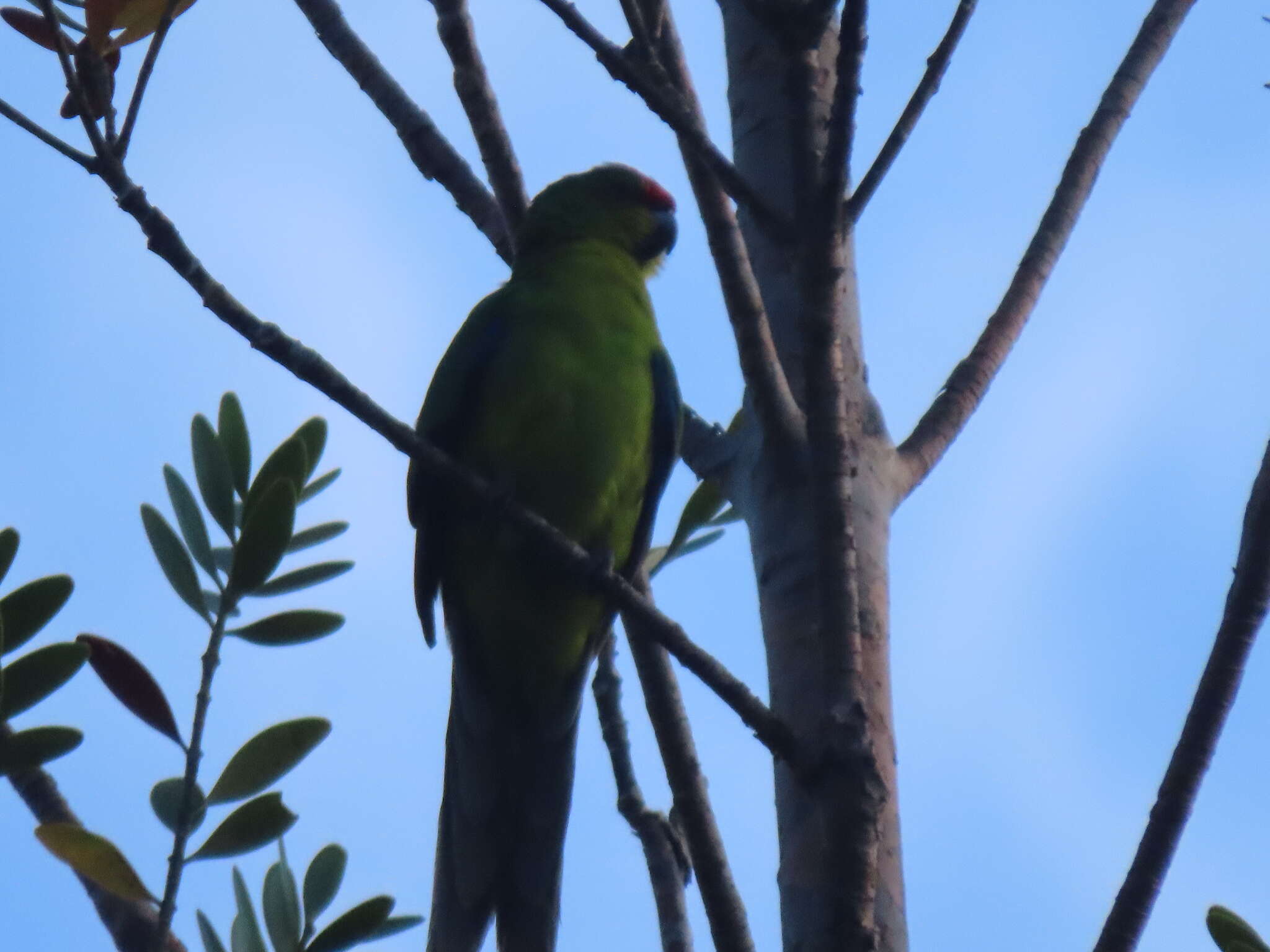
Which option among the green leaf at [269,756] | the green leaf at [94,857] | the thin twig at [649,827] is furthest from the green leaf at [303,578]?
the thin twig at [649,827]

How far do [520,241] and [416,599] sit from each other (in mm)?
965

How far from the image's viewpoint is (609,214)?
424 centimetres

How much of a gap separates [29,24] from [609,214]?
7.76ft

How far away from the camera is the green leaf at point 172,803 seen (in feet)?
5.67

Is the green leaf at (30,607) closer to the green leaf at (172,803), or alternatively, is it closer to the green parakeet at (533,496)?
the green leaf at (172,803)

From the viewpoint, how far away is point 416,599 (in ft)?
11.7

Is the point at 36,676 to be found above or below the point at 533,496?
below

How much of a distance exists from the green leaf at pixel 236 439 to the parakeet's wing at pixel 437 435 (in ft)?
3.91

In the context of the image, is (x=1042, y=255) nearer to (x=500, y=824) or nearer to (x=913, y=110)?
(x=913, y=110)

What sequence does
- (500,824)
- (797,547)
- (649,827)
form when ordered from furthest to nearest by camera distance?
1. (500,824)
2. (649,827)
3. (797,547)

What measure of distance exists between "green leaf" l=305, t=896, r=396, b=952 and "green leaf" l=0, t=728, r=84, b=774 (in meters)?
0.41

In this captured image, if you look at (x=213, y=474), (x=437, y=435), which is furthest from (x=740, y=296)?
(x=437, y=435)

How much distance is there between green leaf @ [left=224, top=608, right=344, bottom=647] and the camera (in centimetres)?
206

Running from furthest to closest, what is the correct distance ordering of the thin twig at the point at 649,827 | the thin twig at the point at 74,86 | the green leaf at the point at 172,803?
the thin twig at the point at 649,827 < the green leaf at the point at 172,803 < the thin twig at the point at 74,86
